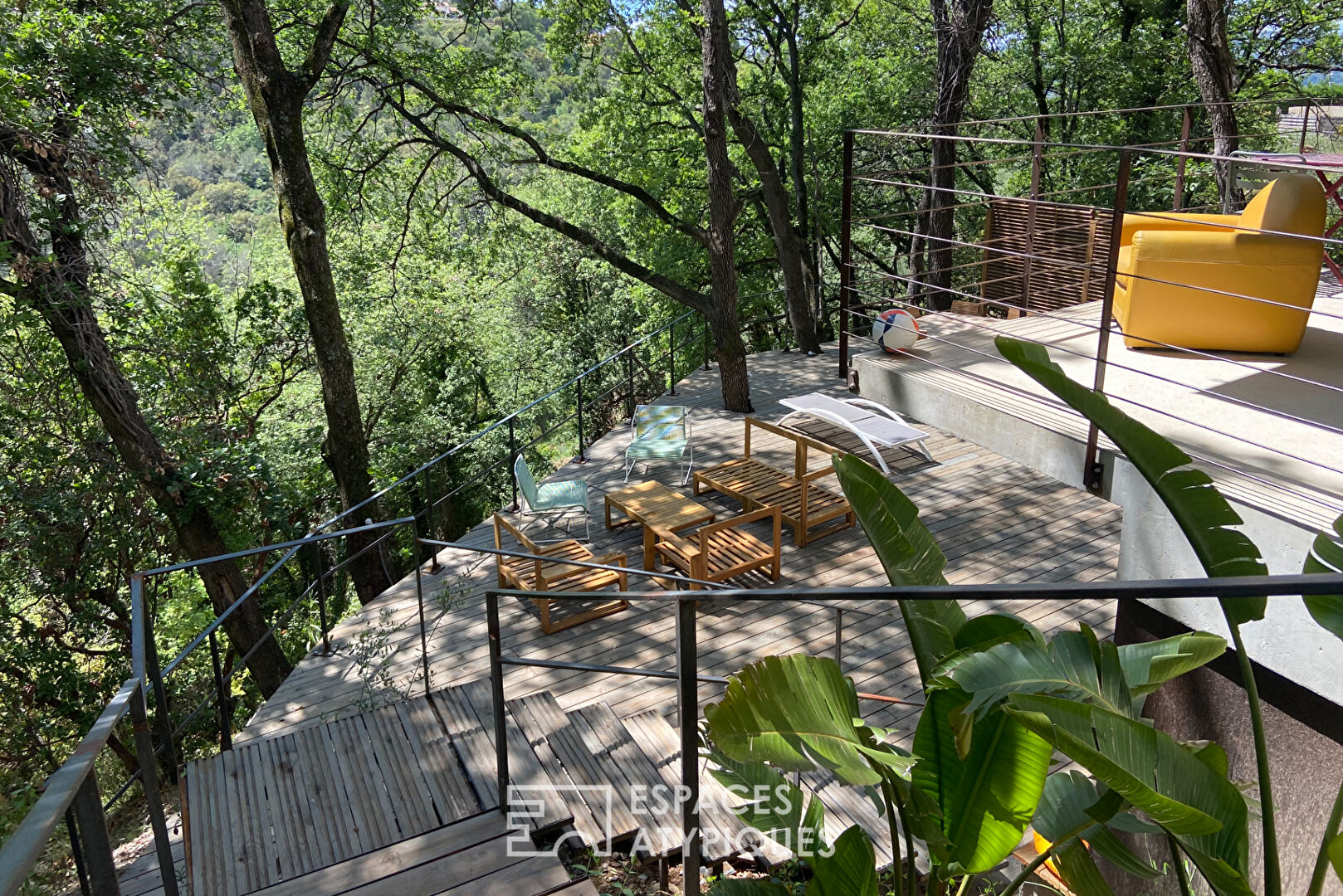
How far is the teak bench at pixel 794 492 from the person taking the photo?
7.74 meters

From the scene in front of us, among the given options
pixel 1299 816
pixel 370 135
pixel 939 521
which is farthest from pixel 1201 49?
pixel 370 135

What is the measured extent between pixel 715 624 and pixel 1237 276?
386 centimetres

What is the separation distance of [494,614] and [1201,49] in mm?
10364

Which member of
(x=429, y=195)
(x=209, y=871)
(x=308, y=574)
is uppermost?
(x=429, y=195)

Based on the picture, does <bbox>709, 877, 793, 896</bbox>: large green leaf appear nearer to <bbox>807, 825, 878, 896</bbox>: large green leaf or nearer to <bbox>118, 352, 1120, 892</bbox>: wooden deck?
<bbox>807, 825, 878, 896</bbox>: large green leaf

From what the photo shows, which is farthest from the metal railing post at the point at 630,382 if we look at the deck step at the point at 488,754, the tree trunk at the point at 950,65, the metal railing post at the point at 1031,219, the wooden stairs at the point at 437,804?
the wooden stairs at the point at 437,804

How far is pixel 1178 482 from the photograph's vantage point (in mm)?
2387

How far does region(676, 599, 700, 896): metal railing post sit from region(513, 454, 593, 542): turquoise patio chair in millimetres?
5510

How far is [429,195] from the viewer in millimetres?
13188

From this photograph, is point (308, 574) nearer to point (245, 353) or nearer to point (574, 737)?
point (245, 353)

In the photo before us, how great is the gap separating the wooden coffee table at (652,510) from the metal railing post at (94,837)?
584 centimetres

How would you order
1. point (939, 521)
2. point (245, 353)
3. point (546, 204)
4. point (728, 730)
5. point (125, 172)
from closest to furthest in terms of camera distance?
point (728, 730) < point (939, 521) < point (125, 172) < point (245, 353) < point (546, 204)

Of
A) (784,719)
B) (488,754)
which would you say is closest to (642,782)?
(488,754)

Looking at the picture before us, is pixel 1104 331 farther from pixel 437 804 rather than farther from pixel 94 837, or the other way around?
pixel 94 837
